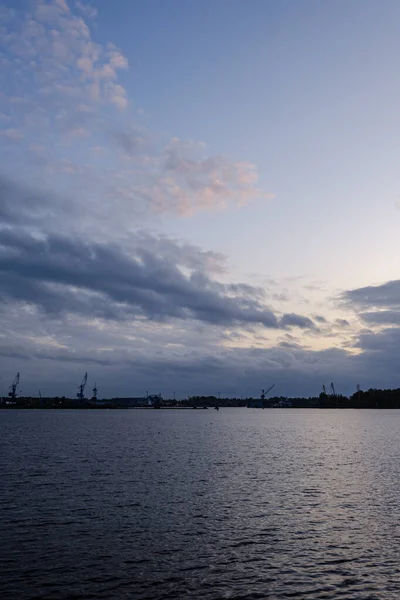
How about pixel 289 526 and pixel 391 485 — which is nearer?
pixel 289 526

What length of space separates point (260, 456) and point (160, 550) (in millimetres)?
66788

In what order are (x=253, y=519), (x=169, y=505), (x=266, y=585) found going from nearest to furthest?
(x=266, y=585) < (x=253, y=519) < (x=169, y=505)

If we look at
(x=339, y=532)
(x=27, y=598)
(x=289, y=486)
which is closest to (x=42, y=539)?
(x=27, y=598)

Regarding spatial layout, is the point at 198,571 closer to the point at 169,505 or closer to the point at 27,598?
the point at 27,598

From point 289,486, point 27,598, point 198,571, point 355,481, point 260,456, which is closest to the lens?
point 27,598

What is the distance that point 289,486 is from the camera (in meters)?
64.8

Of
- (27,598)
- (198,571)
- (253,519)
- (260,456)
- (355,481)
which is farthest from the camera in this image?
(260,456)

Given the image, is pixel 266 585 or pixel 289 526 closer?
pixel 266 585

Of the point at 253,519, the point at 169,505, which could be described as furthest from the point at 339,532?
→ the point at 169,505

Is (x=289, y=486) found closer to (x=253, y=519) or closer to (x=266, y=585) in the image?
(x=253, y=519)

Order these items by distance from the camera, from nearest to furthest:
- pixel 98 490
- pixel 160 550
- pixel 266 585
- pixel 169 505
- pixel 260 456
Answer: pixel 266 585, pixel 160 550, pixel 169 505, pixel 98 490, pixel 260 456

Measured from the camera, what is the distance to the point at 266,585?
30672 mm

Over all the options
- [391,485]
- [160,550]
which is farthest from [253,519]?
[391,485]

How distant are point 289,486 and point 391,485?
564 inches
